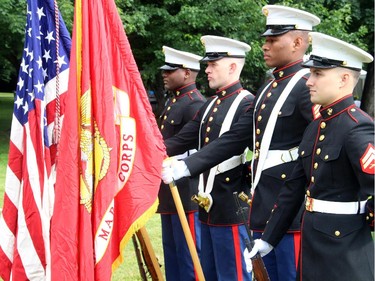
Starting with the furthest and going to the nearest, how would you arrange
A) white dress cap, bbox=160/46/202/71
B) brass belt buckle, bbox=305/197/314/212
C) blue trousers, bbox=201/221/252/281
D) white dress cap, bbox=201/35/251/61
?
white dress cap, bbox=160/46/202/71 → white dress cap, bbox=201/35/251/61 → blue trousers, bbox=201/221/252/281 → brass belt buckle, bbox=305/197/314/212

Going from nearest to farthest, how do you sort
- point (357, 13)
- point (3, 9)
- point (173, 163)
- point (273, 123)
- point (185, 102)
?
point (273, 123), point (173, 163), point (185, 102), point (3, 9), point (357, 13)

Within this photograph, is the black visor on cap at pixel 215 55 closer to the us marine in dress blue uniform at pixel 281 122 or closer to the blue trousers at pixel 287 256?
the us marine in dress blue uniform at pixel 281 122

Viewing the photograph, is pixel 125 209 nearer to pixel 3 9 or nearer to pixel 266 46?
pixel 266 46

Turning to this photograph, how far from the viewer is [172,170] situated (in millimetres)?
4598

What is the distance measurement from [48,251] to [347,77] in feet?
7.01

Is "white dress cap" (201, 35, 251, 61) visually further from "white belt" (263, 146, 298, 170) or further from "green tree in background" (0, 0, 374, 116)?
"green tree in background" (0, 0, 374, 116)

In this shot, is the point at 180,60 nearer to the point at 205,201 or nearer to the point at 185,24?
the point at 205,201

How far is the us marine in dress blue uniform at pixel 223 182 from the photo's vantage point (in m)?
4.98

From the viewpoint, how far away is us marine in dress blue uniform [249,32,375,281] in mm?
3422

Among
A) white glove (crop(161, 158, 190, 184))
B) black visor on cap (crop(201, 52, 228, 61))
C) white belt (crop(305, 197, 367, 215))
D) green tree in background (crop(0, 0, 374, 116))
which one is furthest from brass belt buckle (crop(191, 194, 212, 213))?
green tree in background (crop(0, 0, 374, 116))

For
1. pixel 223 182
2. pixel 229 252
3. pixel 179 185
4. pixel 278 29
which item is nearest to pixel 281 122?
pixel 278 29

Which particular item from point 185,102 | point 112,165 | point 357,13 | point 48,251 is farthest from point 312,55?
A: point 357,13

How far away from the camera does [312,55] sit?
364 centimetres

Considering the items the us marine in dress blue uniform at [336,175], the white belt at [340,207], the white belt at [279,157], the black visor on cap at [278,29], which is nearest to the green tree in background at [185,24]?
the black visor on cap at [278,29]
